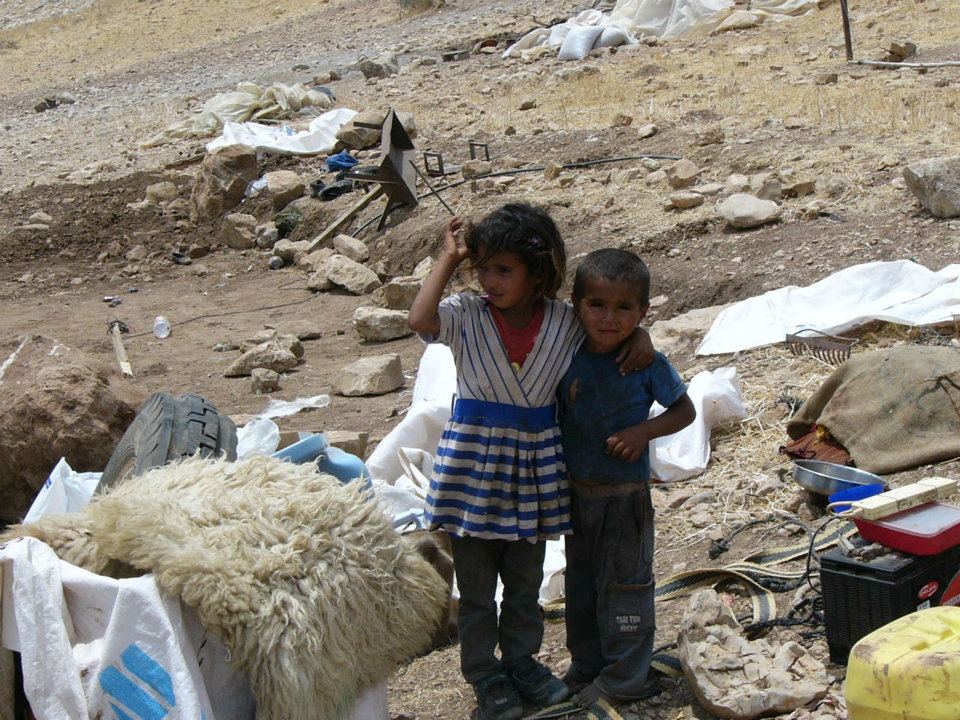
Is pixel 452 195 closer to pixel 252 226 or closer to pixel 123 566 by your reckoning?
pixel 252 226

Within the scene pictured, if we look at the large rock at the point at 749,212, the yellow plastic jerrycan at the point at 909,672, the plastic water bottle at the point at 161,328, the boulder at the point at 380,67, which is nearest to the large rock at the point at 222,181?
the plastic water bottle at the point at 161,328

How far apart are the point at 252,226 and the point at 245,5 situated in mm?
21116

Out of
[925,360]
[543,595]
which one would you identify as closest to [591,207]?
[925,360]

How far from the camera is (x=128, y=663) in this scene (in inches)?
95.4

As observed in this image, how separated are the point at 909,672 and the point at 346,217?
389 inches

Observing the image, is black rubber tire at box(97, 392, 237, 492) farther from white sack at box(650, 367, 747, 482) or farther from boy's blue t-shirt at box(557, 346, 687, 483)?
white sack at box(650, 367, 747, 482)

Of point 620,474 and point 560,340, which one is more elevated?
point 560,340

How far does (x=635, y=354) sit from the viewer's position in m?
2.89

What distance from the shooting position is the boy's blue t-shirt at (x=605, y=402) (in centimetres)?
295

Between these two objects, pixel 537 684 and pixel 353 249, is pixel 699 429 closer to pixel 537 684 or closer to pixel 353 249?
pixel 537 684

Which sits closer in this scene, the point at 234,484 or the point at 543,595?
the point at 234,484

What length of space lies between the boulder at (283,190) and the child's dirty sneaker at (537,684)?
33.5 ft

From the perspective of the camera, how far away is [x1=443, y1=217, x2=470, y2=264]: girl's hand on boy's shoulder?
9.56 ft

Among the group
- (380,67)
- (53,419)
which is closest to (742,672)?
(53,419)
